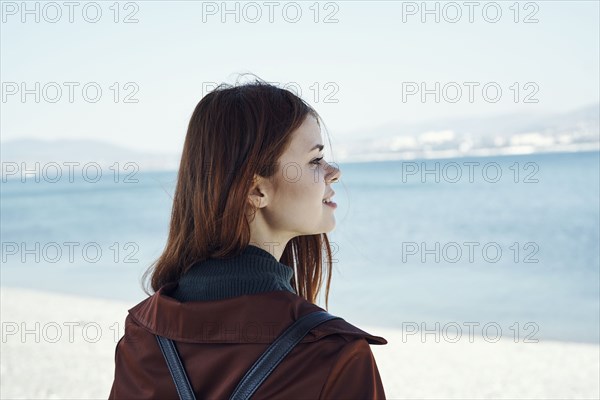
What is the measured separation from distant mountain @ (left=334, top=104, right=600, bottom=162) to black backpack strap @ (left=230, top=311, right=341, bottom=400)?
5956 cm

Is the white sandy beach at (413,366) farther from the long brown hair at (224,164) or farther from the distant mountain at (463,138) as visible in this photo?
the distant mountain at (463,138)

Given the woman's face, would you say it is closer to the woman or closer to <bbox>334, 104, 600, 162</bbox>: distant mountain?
the woman

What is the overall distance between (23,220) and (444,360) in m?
25.1

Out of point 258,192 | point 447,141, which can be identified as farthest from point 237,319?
point 447,141

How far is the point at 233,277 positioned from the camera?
5.29 feet

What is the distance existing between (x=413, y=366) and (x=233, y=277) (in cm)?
532

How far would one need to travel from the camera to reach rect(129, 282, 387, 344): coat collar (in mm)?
1462

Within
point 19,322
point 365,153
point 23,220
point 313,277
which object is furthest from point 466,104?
point 313,277

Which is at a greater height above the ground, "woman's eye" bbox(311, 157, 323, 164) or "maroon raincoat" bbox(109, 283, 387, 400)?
"woman's eye" bbox(311, 157, 323, 164)

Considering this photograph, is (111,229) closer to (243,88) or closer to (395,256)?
(395,256)

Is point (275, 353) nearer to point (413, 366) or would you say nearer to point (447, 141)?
point (413, 366)

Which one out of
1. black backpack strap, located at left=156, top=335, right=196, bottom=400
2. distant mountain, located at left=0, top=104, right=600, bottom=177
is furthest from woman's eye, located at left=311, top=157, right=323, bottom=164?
distant mountain, located at left=0, top=104, right=600, bottom=177

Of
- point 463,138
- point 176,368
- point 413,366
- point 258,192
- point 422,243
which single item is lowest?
point 422,243

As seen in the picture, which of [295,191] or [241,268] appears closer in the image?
[241,268]
